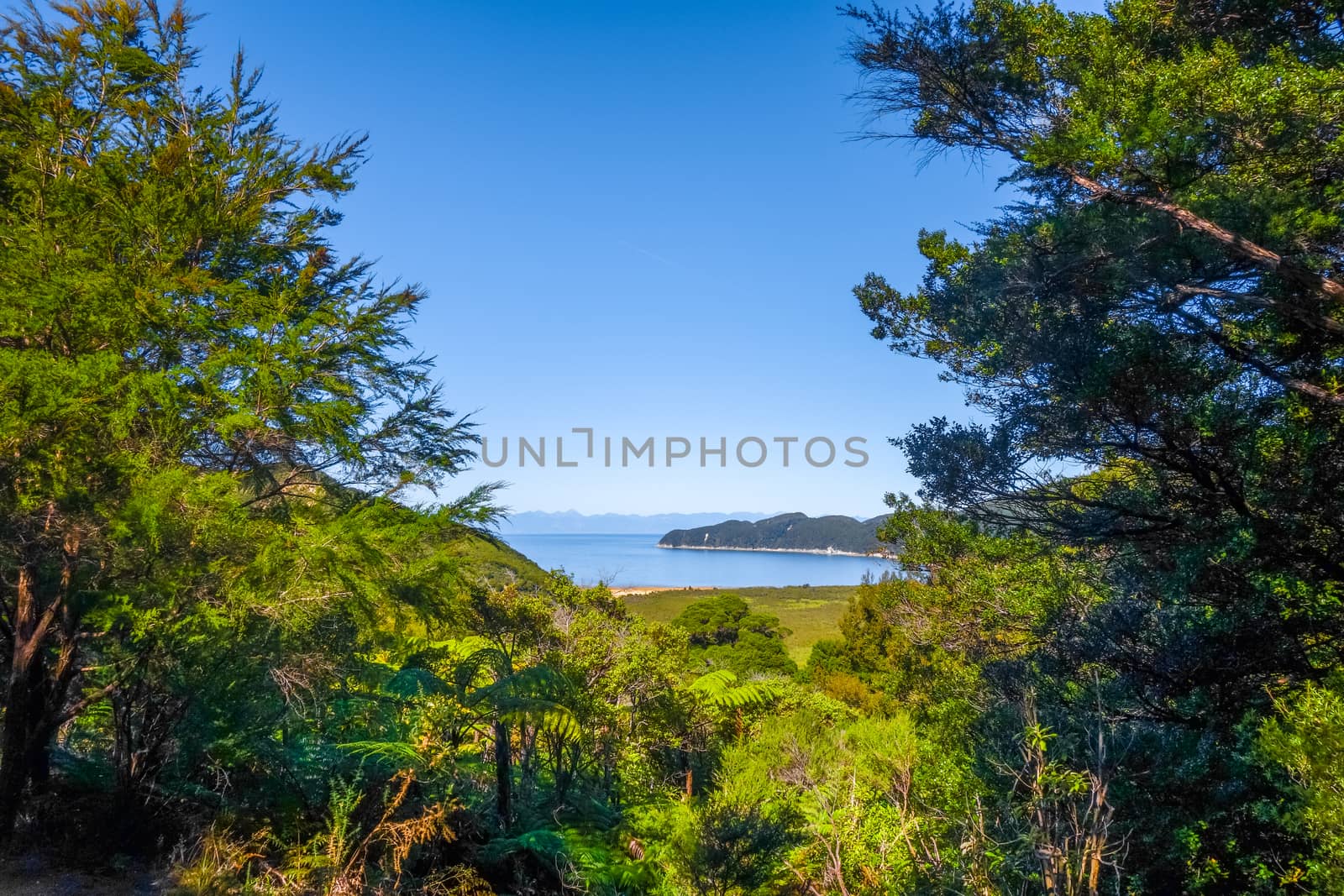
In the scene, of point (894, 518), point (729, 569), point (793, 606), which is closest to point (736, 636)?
point (894, 518)

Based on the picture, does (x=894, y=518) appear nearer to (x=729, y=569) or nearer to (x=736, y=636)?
(x=736, y=636)

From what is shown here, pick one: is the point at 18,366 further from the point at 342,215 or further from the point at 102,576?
the point at 342,215

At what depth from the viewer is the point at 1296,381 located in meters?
4.31

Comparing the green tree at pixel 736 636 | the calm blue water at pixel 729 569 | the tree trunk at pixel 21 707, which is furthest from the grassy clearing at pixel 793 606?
the tree trunk at pixel 21 707

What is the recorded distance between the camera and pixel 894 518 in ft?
29.7

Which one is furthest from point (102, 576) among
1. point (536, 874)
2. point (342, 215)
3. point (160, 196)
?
point (342, 215)

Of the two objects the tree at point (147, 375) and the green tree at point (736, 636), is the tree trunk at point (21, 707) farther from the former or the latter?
the green tree at point (736, 636)

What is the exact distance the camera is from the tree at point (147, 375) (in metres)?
5.52

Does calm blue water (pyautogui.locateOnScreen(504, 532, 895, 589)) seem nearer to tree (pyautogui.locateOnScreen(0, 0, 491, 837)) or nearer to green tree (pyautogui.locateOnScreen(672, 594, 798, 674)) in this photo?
green tree (pyautogui.locateOnScreen(672, 594, 798, 674))

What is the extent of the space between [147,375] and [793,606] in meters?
66.5

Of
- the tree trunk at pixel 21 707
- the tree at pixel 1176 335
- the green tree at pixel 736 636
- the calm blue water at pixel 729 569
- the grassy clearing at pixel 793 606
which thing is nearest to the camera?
the tree at pixel 1176 335

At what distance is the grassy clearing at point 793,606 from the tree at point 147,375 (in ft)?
98.6

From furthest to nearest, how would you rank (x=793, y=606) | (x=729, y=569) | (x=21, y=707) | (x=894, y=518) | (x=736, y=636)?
(x=729, y=569) → (x=793, y=606) → (x=736, y=636) → (x=894, y=518) → (x=21, y=707)

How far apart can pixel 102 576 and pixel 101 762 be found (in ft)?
9.97
